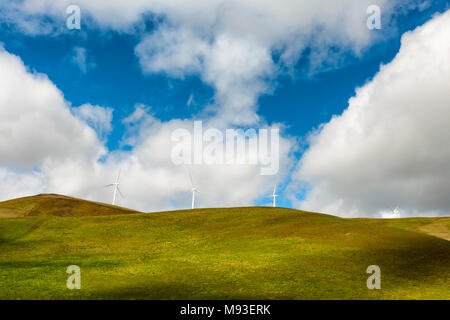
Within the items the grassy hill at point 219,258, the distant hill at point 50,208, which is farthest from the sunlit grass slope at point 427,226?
the distant hill at point 50,208

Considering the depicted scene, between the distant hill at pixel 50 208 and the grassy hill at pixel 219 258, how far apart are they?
5179cm

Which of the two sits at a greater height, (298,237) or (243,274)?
(298,237)

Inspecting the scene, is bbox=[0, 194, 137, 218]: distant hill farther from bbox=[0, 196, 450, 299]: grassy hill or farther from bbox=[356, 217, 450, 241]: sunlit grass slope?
bbox=[356, 217, 450, 241]: sunlit grass slope

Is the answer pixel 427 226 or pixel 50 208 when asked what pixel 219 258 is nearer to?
pixel 427 226

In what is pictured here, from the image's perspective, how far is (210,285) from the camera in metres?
32.2

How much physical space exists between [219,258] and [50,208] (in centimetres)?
10582

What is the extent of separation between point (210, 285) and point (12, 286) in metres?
19.1

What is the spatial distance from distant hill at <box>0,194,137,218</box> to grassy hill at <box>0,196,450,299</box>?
51.8 m

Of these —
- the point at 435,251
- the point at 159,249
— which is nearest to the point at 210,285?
the point at 159,249
